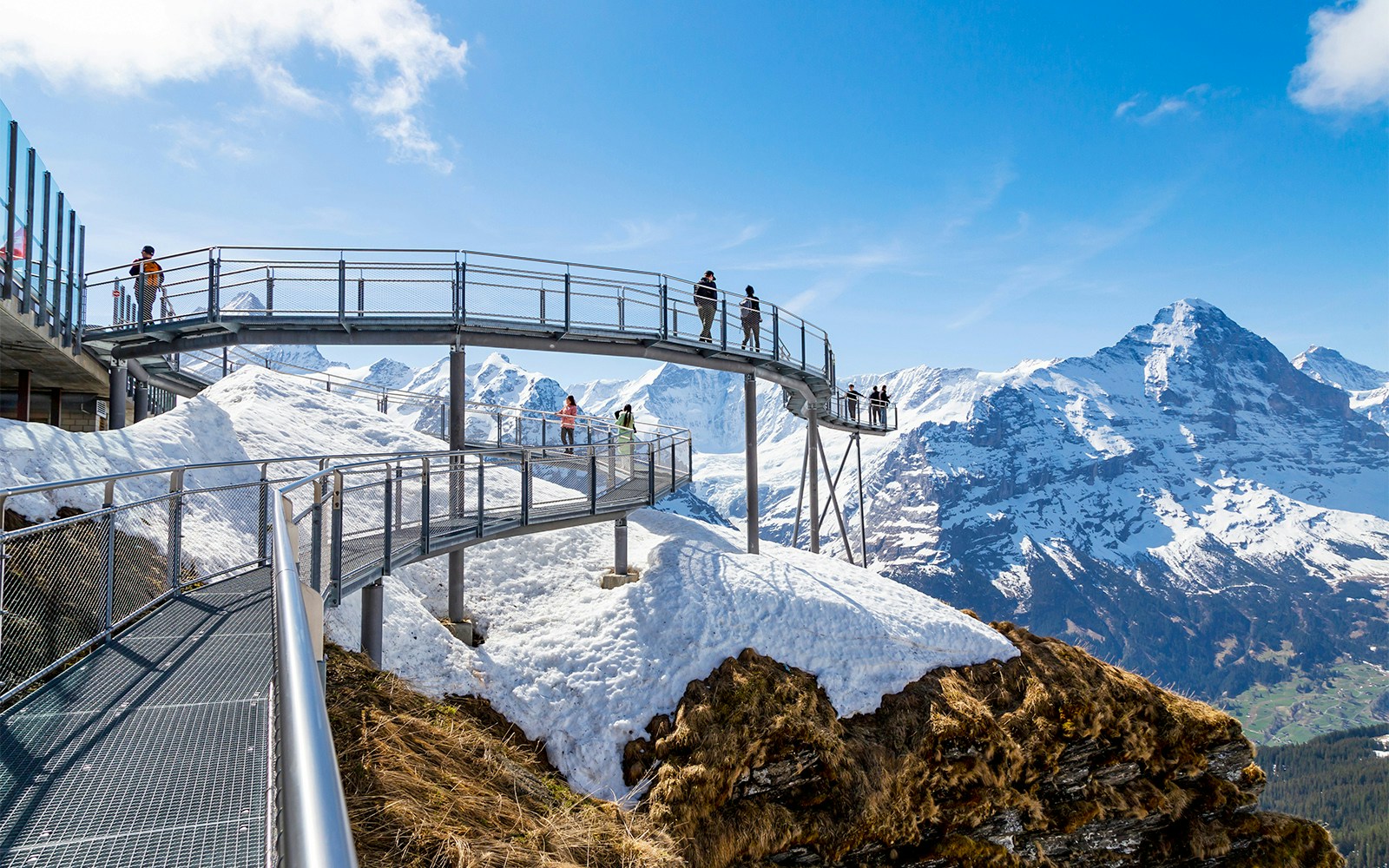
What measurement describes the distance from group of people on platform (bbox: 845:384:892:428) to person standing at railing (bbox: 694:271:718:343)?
11696 mm

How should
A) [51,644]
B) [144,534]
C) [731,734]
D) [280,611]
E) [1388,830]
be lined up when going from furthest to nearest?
[1388,830] < [731,734] < [144,534] < [51,644] < [280,611]

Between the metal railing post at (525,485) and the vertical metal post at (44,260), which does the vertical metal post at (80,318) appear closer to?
the vertical metal post at (44,260)

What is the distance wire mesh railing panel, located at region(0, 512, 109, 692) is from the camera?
6203mm

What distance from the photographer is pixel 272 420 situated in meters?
19.2

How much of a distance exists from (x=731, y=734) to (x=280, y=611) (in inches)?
465

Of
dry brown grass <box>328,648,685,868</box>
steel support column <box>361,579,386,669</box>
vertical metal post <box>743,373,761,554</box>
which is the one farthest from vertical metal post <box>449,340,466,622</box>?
vertical metal post <box>743,373,761,554</box>

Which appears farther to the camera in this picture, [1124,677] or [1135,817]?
[1124,677]

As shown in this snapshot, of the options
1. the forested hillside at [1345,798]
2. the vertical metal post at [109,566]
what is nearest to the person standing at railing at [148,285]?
the vertical metal post at [109,566]

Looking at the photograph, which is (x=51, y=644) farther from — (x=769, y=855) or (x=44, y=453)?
(x=769, y=855)

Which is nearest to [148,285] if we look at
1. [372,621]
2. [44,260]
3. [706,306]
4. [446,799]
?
[44,260]

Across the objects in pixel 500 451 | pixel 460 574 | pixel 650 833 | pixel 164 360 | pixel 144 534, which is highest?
pixel 164 360

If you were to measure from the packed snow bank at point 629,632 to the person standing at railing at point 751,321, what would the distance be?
5449 mm

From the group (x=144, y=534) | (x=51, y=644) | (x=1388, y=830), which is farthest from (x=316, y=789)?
(x=1388, y=830)

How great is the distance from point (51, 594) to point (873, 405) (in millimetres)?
29437
